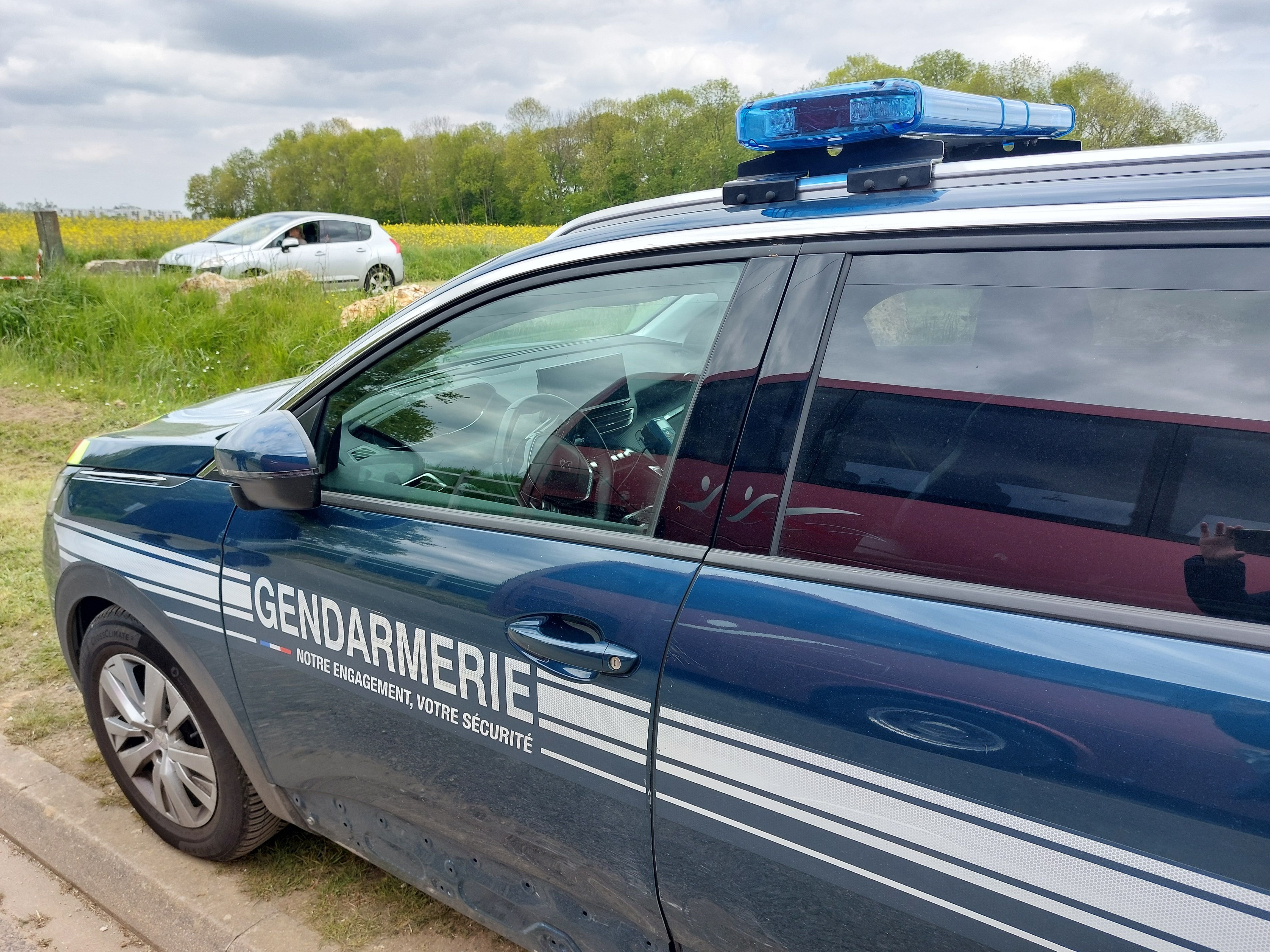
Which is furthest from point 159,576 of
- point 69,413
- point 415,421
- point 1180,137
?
point 69,413

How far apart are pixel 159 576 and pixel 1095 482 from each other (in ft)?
6.94

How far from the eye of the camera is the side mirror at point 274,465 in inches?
76.3

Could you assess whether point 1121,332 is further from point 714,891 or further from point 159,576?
point 159,576

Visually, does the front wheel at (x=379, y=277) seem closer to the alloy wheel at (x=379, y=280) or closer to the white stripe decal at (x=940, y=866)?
the alloy wheel at (x=379, y=280)

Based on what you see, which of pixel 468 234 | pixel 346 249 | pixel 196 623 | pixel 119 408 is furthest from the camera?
pixel 468 234

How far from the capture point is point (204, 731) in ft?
7.81

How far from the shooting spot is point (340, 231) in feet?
46.1

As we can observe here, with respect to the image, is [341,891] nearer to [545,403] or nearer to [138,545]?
[138,545]

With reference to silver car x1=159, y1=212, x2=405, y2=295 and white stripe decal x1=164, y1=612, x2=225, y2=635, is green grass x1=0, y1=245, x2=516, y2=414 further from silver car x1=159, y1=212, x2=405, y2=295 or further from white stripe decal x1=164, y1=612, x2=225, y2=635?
white stripe decal x1=164, y1=612, x2=225, y2=635

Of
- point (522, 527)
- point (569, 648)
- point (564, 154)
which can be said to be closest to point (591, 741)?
point (569, 648)

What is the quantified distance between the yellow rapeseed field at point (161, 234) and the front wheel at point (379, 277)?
126 inches

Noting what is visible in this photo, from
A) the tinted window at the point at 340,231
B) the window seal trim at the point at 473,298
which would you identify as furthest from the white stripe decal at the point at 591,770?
the tinted window at the point at 340,231

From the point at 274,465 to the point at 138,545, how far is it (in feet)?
2.33

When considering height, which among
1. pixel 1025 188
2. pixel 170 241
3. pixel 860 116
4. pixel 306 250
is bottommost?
pixel 1025 188
